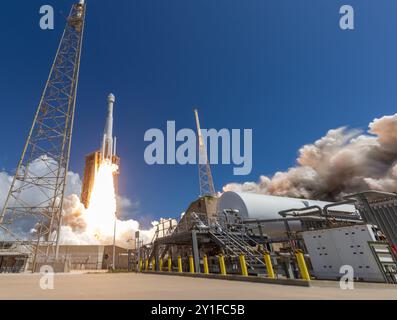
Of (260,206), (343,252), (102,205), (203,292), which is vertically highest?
(102,205)

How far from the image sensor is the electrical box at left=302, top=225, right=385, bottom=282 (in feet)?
30.5

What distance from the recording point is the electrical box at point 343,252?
9.28 m

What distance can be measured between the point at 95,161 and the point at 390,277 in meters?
82.2

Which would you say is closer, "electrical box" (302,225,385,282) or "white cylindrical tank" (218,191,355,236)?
"electrical box" (302,225,385,282)

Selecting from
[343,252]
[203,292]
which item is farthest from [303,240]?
[203,292]

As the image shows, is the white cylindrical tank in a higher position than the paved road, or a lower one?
higher

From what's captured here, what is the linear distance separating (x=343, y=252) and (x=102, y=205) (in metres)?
59.5

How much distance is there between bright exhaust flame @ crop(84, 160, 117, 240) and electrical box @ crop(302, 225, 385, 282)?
53658 millimetres

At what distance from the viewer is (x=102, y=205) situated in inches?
2421

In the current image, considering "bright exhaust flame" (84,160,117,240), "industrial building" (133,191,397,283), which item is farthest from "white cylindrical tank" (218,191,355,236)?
"bright exhaust flame" (84,160,117,240)

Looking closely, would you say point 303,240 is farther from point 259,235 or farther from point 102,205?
point 102,205

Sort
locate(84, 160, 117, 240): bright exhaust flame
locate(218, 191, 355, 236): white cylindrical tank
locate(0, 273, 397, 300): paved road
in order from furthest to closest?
1. locate(84, 160, 117, 240): bright exhaust flame
2. locate(218, 191, 355, 236): white cylindrical tank
3. locate(0, 273, 397, 300): paved road

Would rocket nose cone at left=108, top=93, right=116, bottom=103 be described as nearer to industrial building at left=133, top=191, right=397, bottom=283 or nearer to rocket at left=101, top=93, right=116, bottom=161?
rocket at left=101, top=93, right=116, bottom=161
